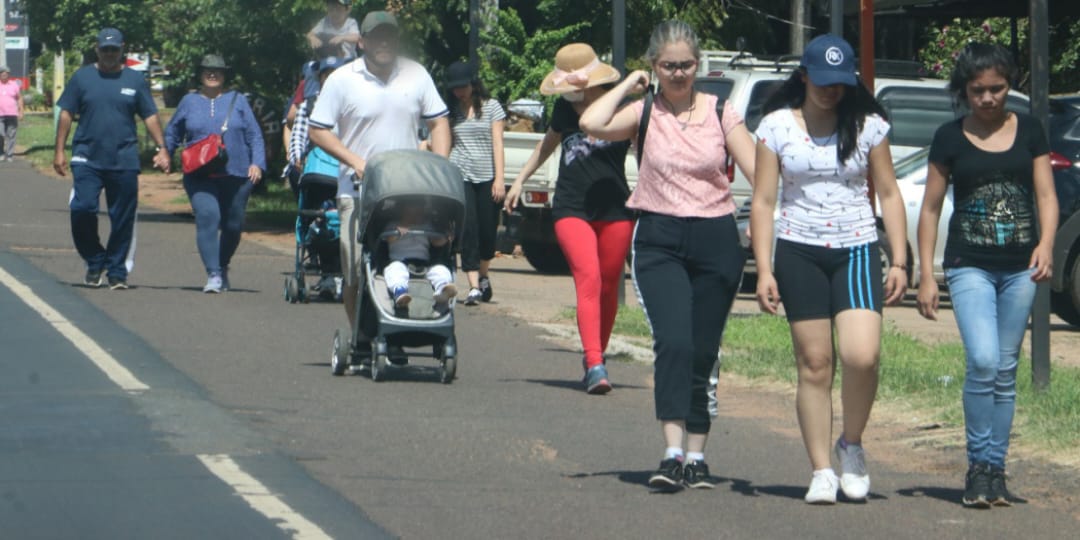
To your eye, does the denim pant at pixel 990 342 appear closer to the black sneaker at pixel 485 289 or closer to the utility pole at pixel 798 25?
the black sneaker at pixel 485 289

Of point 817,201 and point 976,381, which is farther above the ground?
point 817,201

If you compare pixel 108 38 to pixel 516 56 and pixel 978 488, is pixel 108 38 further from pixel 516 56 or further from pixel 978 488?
pixel 978 488

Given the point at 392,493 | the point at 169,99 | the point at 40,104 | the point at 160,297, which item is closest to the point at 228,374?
the point at 392,493

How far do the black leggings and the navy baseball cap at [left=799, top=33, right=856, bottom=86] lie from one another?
26.8ft

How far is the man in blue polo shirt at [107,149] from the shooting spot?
15461 millimetres

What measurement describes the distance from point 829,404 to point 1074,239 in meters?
8.04

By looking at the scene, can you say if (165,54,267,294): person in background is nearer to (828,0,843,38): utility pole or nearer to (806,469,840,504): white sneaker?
(828,0,843,38): utility pole

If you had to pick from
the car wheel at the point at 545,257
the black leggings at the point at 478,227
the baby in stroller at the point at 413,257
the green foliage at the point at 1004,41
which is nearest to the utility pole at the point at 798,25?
the green foliage at the point at 1004,41

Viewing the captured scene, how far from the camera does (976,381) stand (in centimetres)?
759

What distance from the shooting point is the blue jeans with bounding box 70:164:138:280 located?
15.6 metres

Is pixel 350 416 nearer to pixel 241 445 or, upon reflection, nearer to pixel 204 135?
pixel 241 445

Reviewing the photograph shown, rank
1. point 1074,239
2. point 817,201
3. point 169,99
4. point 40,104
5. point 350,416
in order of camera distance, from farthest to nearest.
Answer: point 40,104 < point 169,99 < point 1074,239 < point 350,416 < point 817,201

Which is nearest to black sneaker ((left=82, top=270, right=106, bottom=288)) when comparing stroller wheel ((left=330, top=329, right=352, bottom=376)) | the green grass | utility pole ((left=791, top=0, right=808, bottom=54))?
the green grass

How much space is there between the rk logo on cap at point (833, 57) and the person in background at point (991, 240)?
621 millimetres
